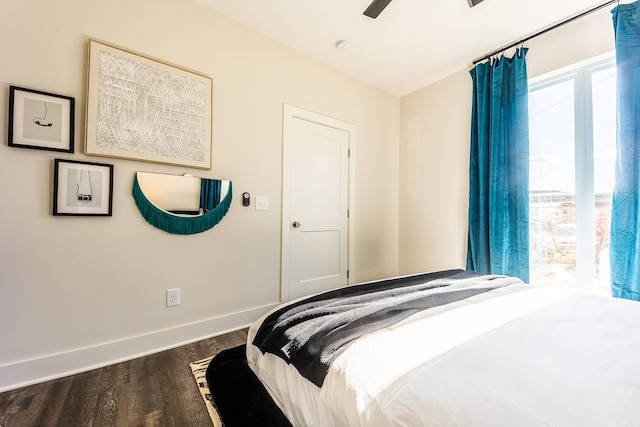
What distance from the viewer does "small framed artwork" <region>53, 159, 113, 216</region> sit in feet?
5.24

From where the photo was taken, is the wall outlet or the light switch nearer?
the wall outlet

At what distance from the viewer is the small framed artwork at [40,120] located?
150cm

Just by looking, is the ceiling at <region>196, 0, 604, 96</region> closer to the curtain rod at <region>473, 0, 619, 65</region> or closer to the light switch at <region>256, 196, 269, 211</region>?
the curtain rod at <region>473, 0, 619, 65</region>

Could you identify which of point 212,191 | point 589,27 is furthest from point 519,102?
point 212,191

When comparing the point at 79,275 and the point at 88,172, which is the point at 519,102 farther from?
the point at 79,275


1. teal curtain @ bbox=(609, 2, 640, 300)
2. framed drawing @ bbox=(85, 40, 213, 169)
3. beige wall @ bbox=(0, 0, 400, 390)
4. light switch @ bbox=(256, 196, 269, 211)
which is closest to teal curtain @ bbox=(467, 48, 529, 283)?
teal curtain @ bbox=(609, 2, 640, 300)

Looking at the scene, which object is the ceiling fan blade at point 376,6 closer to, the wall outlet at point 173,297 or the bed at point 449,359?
the bed at point 449,359

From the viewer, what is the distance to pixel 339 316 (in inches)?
39.3

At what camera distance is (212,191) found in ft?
7.04

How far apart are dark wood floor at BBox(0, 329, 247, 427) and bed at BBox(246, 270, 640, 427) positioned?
57cm

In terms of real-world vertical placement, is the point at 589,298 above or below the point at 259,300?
above

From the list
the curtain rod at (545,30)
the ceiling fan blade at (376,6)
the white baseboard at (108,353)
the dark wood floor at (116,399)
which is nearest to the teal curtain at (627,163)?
the curtain rod at (545,30)

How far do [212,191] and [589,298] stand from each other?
8.13 feet

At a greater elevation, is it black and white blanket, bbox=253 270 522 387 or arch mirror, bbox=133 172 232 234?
arch mirror, bbox=133 172 232 234
